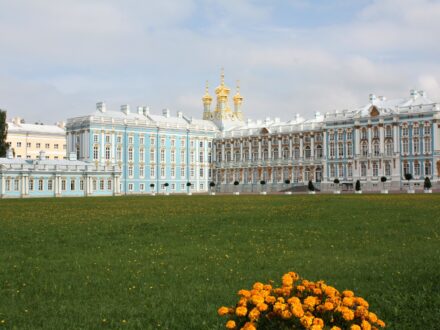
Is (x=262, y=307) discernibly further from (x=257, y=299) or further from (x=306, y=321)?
(x=306, y=321)

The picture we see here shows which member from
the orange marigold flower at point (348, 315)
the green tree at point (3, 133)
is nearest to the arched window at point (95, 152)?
the green tree at point (3, 133)

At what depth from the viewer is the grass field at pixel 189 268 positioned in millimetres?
8539

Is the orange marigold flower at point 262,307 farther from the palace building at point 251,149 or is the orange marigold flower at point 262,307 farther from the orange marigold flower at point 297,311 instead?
the palace building at point 251,149

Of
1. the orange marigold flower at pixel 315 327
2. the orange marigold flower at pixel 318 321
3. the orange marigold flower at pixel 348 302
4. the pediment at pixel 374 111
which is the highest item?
the pediment at pixel 374 111

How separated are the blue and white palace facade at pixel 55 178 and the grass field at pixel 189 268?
54.3 m

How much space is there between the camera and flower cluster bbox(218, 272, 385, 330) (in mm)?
5398

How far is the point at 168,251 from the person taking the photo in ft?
47.1

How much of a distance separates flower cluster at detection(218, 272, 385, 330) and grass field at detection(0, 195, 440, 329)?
2.36 metres

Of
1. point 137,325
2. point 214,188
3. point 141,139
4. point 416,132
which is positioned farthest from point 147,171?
point 137,325

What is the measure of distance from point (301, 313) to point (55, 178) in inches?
2900

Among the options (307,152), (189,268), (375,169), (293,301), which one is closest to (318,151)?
(307,152)

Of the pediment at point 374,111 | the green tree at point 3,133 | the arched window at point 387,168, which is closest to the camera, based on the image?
the green tree at point 3,133

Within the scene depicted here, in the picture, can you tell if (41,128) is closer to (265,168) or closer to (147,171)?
(147,171)

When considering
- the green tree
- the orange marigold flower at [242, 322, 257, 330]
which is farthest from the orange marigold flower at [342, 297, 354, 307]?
the green tree
